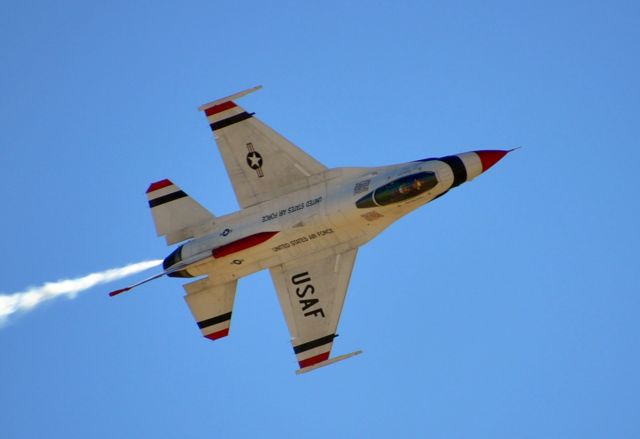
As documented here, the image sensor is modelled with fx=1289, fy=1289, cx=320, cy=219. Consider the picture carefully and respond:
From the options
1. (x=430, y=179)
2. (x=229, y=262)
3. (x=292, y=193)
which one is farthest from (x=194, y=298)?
(x=430, y=179)

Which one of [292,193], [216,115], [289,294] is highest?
[216,115]

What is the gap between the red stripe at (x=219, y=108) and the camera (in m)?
40.7

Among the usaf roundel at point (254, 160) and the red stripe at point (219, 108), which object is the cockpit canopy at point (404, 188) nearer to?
the usaf roundel at point (254, 160)

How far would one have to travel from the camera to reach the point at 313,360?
130 ft

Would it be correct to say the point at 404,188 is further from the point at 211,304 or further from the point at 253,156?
the point at 211,304

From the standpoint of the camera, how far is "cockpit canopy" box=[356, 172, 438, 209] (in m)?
37.5

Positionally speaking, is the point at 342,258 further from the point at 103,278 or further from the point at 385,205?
the point at 103,278

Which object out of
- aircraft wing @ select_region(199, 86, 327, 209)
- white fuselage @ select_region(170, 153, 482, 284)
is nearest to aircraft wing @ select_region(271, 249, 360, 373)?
white fuselage @ select_region(170, 153, 482, 284)

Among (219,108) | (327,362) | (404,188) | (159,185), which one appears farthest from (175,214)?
(404,188)

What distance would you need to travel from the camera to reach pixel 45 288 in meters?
42.0

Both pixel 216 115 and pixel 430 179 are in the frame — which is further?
pixel 216 115

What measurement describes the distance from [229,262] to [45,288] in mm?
6884

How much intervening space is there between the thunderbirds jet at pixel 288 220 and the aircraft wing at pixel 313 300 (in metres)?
0.03

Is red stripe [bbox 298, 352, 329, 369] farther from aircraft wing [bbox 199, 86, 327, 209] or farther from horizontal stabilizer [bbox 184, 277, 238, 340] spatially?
aircraft wing [bbox 199, 86, 327, 209]
